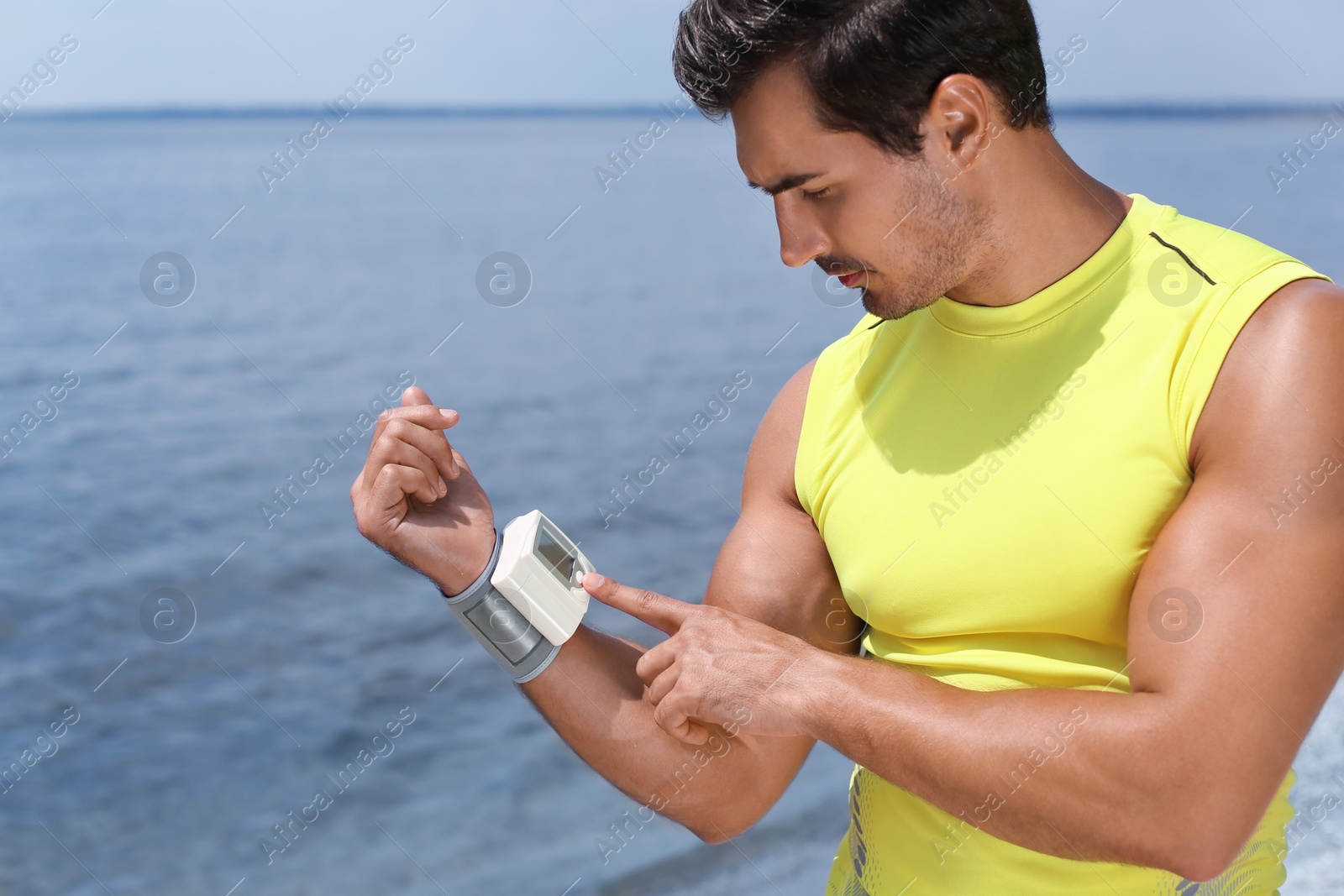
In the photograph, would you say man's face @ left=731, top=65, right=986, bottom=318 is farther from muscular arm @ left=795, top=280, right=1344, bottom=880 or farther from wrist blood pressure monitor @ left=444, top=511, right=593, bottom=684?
wrist blood pressure monitor @ left=444, top=511, right=593, bottom=684

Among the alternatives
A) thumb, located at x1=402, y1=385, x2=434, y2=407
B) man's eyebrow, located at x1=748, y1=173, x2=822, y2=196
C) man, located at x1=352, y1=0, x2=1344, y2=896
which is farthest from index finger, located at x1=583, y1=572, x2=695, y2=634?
man's eyebrow, located at x1=748, y1=173, x2=822, y2=196

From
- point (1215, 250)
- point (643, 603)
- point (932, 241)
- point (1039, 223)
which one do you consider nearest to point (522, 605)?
point (643, 603)

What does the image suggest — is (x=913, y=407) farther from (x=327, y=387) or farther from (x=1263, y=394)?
(x=327, y=387)

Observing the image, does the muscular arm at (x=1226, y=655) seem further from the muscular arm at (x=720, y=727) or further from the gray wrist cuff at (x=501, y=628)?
the gray wrist cuff at (x=501, y=628)

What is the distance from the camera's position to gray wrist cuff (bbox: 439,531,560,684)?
6.88 ft

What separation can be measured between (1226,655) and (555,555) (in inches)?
44.0

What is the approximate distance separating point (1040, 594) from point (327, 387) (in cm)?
970

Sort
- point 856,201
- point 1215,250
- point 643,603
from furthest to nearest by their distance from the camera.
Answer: point 643,603 < point 856,201 < point 1215,250

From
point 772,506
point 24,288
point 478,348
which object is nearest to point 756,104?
point 772,506

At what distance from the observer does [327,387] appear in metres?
10.7

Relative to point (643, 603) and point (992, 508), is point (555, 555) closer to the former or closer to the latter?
point (643, 603)

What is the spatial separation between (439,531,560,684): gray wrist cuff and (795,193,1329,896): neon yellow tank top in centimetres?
55

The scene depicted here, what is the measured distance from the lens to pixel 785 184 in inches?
71.4

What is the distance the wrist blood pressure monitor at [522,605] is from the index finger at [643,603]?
0.05 meters
